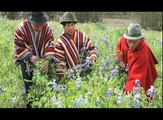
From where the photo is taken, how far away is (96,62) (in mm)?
3965

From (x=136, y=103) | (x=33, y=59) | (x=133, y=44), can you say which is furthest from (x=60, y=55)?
(x=136, y=103)

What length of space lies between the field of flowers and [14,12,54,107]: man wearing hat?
0.17m

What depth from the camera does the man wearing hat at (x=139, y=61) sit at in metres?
3.24

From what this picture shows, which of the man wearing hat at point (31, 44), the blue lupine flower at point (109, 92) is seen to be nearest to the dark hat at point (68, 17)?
the man wearing hat at point (31, 44)

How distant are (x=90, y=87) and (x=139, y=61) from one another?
477 millimetres

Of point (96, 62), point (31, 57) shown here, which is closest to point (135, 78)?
point (96, 62)

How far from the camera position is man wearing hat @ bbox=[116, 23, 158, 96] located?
3.24 metres

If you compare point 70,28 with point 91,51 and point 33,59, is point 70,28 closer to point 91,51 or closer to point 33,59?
point 91,51

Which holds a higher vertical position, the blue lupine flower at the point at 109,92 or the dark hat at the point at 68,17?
the dark hat at the point at 68,17

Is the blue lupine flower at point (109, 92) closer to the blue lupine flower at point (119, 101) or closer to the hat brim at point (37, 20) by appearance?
the blue lupine flower at point (119, 101)

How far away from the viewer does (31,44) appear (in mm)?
3941

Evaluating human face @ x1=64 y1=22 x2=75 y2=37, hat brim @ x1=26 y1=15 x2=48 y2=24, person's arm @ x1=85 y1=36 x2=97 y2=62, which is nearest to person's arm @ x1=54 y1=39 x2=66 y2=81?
human face @ x1=64 y1=22 x2=75 y2=37

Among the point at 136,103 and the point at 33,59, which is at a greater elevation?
the point at 33,59
